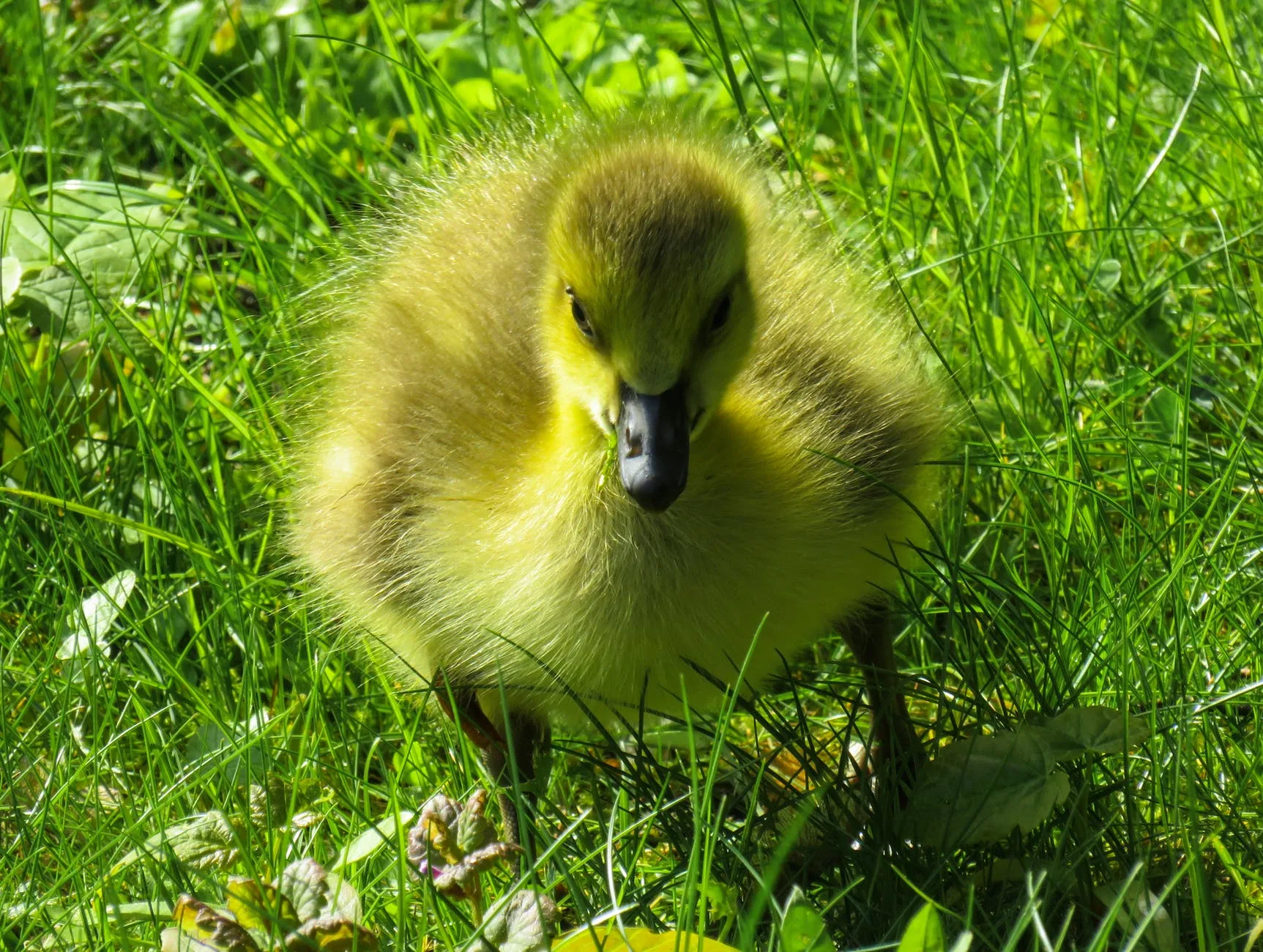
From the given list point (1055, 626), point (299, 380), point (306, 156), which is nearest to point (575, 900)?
point (1055, 626)

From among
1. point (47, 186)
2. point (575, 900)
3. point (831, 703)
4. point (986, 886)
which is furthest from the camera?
point (47, 186)

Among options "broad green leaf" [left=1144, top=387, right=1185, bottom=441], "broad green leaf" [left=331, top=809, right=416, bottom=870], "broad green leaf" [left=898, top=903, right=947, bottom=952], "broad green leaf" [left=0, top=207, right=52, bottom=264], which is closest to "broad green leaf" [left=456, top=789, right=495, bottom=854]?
"broad green leaf" [left=331, top=809, right=416, bottom=870]

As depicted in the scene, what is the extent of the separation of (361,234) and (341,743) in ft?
2.29

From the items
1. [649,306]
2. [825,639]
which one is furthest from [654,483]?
[825,639]

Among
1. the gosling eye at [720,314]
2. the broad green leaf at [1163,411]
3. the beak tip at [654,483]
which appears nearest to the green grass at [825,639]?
the broad green leaf at [1163,411]

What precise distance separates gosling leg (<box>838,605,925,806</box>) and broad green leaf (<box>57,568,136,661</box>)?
91cm

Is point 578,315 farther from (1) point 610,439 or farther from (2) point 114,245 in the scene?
(2) point 114,245

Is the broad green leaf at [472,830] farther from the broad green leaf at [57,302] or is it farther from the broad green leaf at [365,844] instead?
the broad green leaf at [57,302]

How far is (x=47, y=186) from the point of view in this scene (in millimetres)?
2529

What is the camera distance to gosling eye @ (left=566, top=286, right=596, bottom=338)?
1.61 metres

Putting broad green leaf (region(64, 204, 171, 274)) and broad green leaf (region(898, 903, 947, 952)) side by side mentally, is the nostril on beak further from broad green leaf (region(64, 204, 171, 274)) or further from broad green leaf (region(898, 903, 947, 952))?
broad green leaf (region(64, 204, 171, 274))

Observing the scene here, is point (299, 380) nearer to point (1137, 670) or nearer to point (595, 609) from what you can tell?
point (595, 609)

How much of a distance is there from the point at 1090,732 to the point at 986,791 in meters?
0.12

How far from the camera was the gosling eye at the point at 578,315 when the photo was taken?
1.61m
